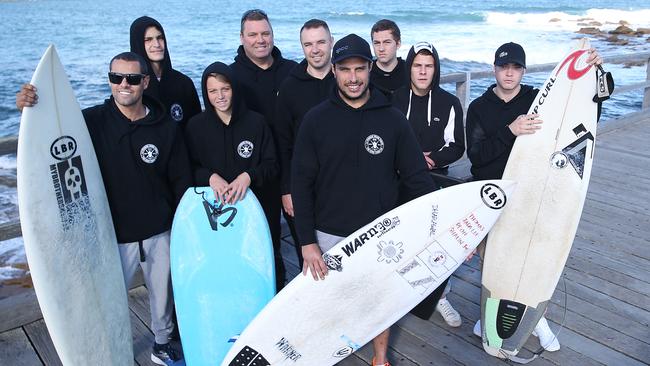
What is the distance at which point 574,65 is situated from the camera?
282 centimetres

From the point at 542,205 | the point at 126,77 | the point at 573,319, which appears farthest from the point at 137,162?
the point at 573,319

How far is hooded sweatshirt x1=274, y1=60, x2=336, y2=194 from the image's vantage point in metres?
2.70

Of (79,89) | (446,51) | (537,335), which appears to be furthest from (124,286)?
(446,51)

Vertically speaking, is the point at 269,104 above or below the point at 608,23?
above

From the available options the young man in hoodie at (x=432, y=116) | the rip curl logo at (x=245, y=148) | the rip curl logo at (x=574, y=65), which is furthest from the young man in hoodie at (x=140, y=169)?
the rip curl logo at (x=574, y=65)

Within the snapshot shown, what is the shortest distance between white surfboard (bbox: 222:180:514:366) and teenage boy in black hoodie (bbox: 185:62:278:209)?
23.2 inches

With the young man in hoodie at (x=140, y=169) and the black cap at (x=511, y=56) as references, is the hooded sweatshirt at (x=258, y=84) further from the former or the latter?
the black cap at (x=511, y=56)

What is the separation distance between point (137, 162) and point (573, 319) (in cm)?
250

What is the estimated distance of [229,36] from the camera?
1070 inches

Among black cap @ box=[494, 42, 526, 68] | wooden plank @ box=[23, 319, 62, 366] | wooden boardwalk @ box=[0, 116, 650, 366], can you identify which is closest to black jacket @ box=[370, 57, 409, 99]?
black cap @ box=[494, 42, 526, 68]

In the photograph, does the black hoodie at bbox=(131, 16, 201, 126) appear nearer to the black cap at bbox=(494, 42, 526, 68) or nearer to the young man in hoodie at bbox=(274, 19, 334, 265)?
the young man in hoodie at bbox=(274, 19, 334, 265)

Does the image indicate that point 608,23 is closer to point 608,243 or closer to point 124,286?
point 608,243

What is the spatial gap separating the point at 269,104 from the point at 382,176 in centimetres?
105

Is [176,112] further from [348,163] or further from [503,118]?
[503,118]
